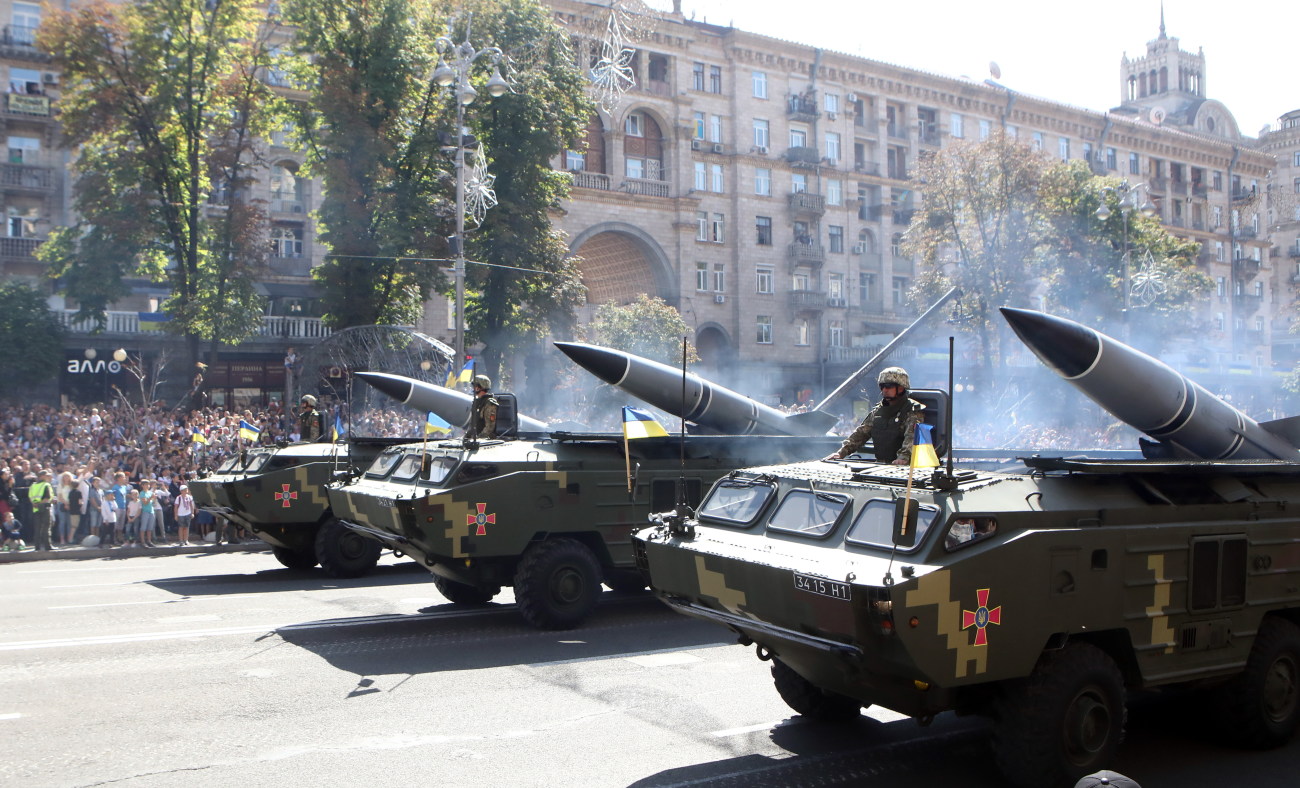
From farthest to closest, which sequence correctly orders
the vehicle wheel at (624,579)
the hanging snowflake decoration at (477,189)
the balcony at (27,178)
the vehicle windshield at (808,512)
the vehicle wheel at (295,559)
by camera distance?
the balcony at (27,178) → the hanging snowflake decoration at (477,189) → the vehicle wheel at (295,559) → the vehicle wheel at (624,579) → the vehicle windshield at (808,512)

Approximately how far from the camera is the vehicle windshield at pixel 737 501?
7871mm

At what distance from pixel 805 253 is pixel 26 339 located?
2908cm

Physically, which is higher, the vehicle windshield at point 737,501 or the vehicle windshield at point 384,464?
the vehicle windshield at point 384,464

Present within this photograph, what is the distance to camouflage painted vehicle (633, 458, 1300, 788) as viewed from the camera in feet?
20.3

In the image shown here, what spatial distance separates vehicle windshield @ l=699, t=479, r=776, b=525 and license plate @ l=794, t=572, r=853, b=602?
3.98 feet

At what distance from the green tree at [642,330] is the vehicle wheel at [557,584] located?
24682mm

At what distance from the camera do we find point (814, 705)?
786 centimetres

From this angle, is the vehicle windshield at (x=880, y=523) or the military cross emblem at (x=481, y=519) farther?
the military cross emblem at (x=481, y=519)

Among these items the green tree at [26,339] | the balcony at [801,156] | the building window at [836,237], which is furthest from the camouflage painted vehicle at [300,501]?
the building window at [836,237]

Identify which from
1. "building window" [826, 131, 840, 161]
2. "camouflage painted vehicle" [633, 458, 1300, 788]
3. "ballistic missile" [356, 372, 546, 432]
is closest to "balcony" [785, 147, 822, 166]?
"building window" [826, 131, 840, 161]

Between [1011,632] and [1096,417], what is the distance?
55.5 ft

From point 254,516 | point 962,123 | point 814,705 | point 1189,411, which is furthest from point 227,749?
point 962,123

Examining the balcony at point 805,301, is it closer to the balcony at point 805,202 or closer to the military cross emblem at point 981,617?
the balcony at point 805,202

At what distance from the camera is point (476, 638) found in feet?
35.8
